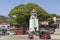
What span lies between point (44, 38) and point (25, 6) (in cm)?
4730

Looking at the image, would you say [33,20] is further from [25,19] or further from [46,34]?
[46,34]

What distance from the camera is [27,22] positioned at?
271 ft

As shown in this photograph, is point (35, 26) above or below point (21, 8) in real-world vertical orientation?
below

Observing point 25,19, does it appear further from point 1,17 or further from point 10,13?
point 1,17

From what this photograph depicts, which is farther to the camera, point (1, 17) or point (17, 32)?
point (1, 17)

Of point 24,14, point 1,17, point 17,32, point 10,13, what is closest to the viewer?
point 17,32

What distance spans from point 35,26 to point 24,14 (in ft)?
37.7

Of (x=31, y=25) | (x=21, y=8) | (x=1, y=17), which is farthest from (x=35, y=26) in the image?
(x=1, y=17)

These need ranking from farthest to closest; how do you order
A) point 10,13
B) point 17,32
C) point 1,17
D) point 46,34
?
point 1,17 < point 10,13 < point 17,32 < point 46,34

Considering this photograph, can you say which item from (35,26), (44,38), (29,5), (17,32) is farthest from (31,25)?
(44,38)

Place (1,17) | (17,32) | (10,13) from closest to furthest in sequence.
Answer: (17,32), (10,13), (1,17)

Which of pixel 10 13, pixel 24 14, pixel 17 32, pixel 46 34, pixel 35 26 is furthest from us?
pixel 10 13

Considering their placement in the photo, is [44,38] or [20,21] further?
[20,21]

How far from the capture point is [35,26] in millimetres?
70625
